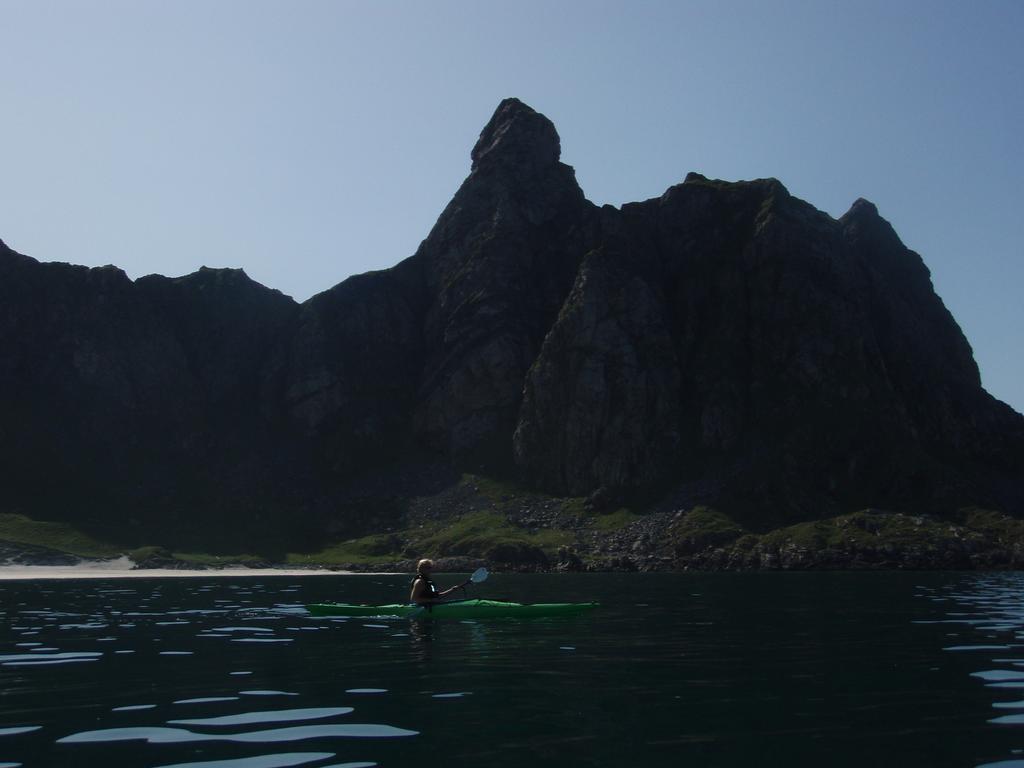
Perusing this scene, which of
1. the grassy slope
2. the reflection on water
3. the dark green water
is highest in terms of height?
the grassy slope

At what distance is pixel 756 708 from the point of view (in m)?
21.0

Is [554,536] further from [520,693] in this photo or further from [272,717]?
[272,717]

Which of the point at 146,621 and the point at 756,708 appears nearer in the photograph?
the point at 756,708

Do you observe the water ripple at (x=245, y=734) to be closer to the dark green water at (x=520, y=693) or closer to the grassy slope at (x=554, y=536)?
the dark green water at (x=520, y=693)

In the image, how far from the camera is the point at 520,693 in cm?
2353

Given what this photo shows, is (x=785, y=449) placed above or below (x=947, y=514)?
above

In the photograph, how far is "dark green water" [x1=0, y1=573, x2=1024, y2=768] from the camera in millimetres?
17031

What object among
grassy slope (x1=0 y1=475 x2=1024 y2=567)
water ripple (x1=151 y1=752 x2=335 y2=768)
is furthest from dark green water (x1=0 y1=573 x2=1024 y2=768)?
grassy slope (x1=0 y1=475 x2=1024 y2=567)

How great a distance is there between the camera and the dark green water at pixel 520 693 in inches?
671

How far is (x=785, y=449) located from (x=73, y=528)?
150287mm

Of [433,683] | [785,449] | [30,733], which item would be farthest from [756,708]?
[785,449]

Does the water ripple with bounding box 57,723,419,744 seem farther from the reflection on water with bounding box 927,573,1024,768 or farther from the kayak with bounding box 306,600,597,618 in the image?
the kayak with bounding box 306,600,597,618

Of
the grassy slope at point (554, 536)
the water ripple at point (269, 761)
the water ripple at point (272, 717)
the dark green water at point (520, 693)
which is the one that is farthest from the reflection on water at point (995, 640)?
the grassy slope at point (554, 536)

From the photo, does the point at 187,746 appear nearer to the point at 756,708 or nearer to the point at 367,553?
the point at 756,708
